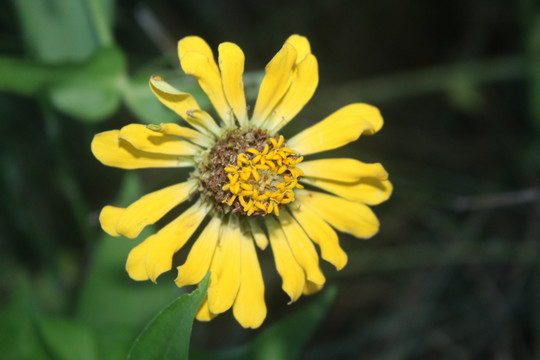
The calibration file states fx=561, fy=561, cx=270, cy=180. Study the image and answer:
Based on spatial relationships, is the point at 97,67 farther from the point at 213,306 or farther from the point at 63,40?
the point at 213,306

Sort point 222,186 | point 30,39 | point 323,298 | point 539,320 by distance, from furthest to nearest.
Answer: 1. point 539,320
2. point 30,39
3. point 323,298
4. point 222,186

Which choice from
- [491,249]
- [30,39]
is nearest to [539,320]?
[491,249]

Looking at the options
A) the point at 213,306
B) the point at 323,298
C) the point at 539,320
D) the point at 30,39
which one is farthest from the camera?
the point at 539,320

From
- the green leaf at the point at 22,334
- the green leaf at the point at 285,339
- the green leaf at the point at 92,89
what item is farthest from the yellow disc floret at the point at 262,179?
the green leaf at the point at 22,334

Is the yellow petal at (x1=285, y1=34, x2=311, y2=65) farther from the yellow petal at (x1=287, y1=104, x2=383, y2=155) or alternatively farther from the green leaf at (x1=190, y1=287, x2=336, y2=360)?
the green leaf at (x1=190, y1=287, x2=336, y2=360)

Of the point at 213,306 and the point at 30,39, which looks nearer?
the point at 213,306

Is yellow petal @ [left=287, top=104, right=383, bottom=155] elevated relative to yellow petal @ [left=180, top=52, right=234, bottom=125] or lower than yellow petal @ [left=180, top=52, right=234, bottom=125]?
lower

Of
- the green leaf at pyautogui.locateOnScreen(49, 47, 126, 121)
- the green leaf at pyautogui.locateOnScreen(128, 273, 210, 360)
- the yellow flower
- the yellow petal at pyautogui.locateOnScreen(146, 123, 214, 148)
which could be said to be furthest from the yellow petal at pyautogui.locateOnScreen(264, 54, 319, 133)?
the green leaf at pyautogui.locateOnScreen(128, 273, 210, 360)

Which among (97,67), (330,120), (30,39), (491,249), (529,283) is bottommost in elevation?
(529,283)
